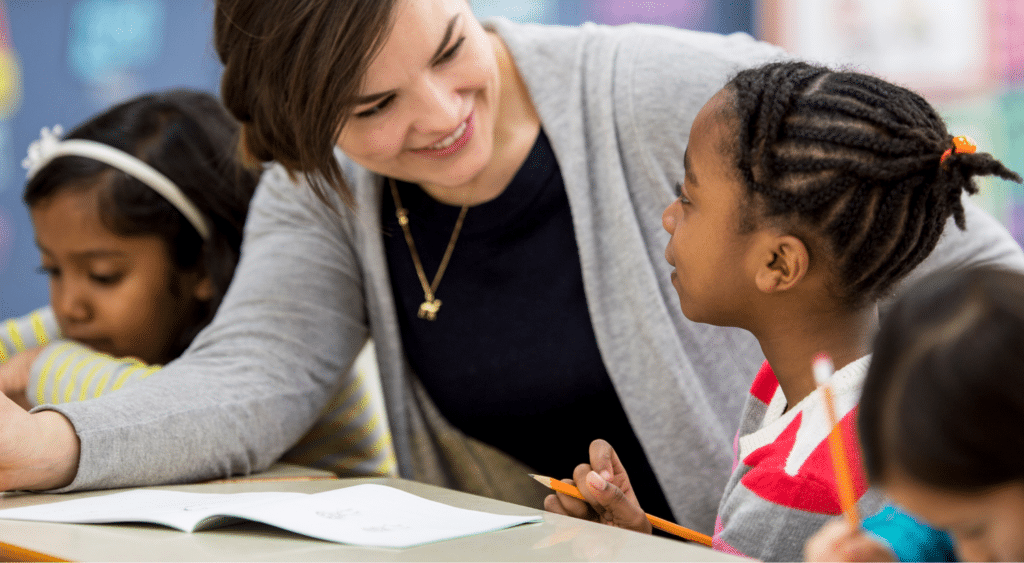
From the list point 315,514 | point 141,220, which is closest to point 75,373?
point 141,220

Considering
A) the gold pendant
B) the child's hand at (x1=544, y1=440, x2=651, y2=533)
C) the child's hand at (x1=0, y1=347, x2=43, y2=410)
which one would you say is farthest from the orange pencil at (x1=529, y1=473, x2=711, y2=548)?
the child's hand at (x1=0, y1=347, x2=43, y2=410)

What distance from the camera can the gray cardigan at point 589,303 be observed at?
3.11 ft

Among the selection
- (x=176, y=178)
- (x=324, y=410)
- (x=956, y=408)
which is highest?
(x=176, y=178)

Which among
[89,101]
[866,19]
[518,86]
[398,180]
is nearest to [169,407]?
[398,180]

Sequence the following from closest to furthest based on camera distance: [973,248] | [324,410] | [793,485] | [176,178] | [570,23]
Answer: [793,485]
[973,248]
[324,410]
[176,178]
[570,23]

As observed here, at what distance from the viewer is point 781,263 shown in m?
0.74

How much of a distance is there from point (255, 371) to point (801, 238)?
621 mm

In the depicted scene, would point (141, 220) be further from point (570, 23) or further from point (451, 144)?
point (570, 23)

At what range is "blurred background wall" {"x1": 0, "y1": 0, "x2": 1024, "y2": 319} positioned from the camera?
79.5 inches

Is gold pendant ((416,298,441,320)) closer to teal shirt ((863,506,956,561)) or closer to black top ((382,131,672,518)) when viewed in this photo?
black top ((382,131,672,518))

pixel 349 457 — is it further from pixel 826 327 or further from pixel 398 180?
pixel 826 327

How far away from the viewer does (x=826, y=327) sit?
0.75m

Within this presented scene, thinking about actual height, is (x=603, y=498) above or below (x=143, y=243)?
below

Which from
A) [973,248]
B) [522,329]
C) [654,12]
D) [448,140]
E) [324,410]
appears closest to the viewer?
[973,248]
